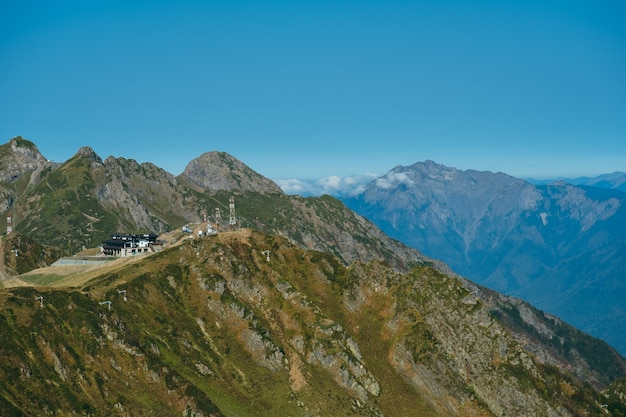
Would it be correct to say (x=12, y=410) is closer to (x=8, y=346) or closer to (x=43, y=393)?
(x=43, y=393)

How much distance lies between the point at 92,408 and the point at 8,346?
3294 cm

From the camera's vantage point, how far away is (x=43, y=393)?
631ft

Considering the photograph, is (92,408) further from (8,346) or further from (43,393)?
(8,346)

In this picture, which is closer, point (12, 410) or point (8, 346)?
point (12, 410)

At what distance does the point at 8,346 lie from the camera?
653 ft

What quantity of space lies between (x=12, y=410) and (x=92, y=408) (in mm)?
26962

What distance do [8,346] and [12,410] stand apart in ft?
95.4

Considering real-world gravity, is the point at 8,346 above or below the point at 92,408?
above

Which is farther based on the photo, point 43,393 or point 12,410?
point 43,393

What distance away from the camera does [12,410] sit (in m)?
176

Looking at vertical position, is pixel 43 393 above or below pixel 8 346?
below

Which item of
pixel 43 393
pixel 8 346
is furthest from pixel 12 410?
pixel 8 346

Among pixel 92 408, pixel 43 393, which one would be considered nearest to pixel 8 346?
pixel 43 393
